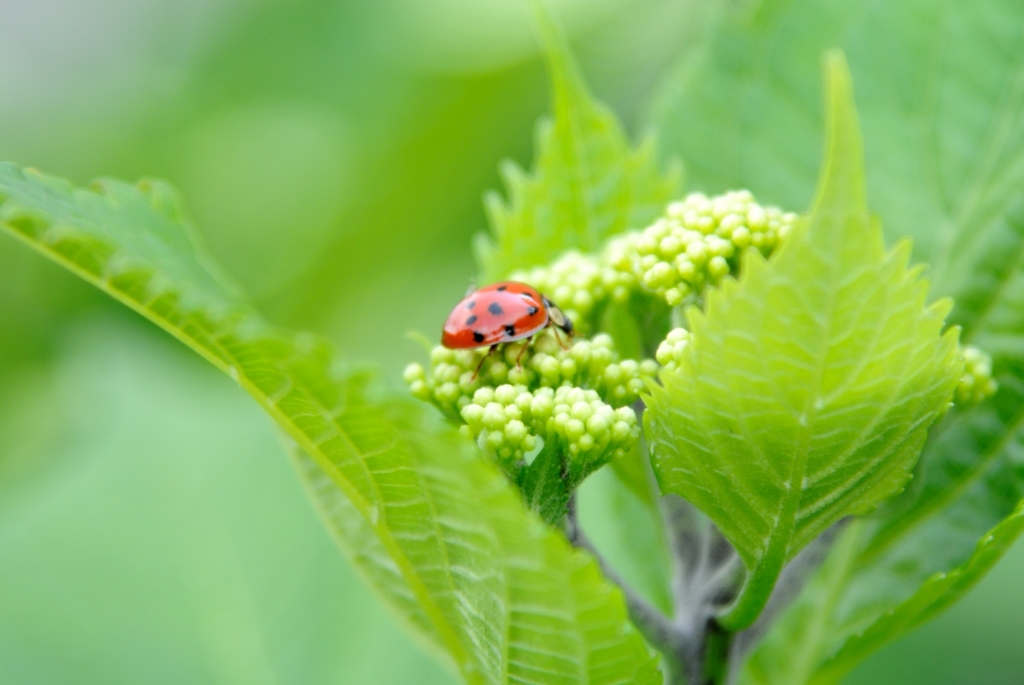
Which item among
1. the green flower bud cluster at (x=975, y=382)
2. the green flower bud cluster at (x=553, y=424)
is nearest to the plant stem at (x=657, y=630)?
the green flower bud cluster at (x=553, y=424)

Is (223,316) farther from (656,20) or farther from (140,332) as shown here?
(656,20)

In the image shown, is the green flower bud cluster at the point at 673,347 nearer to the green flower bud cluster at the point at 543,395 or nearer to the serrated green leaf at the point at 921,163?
the green flower bud cluster at the point at 543,395

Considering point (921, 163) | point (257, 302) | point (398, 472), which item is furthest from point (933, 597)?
point (257, 302)

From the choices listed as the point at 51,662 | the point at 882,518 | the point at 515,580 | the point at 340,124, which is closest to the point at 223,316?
the point at 515,580

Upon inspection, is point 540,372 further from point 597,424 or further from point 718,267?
point 718,267

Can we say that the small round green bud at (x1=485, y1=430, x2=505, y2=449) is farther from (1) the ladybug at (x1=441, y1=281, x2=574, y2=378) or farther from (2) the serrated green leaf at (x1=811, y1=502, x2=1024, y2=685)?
(2) the serrated green leaf at (x1=811, y1=502, x2=1024, y2=685)

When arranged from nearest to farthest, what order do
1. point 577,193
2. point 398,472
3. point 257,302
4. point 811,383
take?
1. point 811,383
2. point 398,472
3. point 577,193
4. point 257,302
